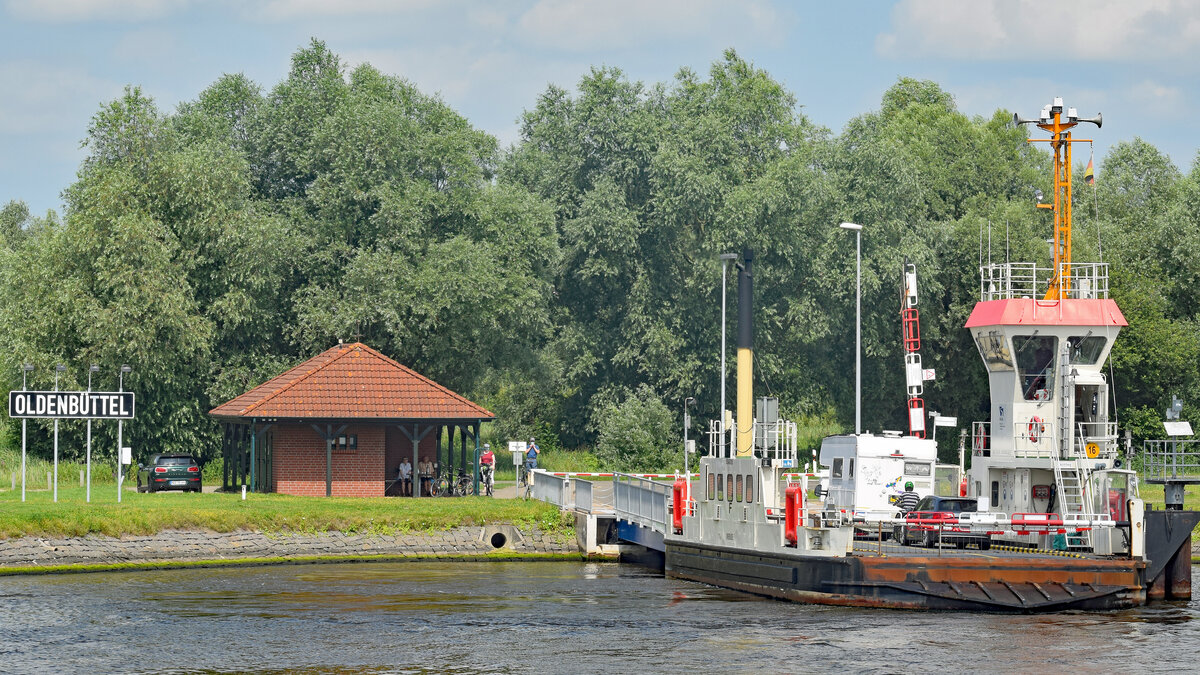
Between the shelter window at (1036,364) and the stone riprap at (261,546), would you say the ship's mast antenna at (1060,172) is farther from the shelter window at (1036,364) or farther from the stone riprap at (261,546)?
the stone riprap at (261,546)

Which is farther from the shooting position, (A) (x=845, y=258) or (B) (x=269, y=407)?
(A) (x=845, y=258)

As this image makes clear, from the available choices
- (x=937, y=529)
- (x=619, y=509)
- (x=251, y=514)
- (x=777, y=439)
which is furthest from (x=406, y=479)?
(x=937, y=529)

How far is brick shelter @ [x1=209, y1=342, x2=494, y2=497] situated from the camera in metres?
49.7

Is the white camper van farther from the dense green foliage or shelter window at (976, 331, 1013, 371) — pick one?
the dense green foliage

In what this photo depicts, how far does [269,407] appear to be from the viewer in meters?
49.5

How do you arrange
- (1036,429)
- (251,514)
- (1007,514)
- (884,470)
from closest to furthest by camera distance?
(1007,514), (1036,429), (884,470), (251,514)

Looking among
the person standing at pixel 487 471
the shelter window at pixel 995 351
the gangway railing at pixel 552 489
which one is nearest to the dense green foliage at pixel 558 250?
the person standing at pixel 487 471

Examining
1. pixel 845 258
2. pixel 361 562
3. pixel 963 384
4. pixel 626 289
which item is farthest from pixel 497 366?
pixel 361 562

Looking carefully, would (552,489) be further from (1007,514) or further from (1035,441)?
(1007,514)

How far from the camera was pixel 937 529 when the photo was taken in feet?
112

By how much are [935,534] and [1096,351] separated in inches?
240

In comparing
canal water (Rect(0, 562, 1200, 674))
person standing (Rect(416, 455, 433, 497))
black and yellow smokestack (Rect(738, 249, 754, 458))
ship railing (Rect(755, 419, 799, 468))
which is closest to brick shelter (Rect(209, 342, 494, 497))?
person standing (Rect(416, 455, 433, 497))

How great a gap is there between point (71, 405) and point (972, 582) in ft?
82.7

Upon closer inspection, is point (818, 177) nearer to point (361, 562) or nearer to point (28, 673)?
point (361, 562)
